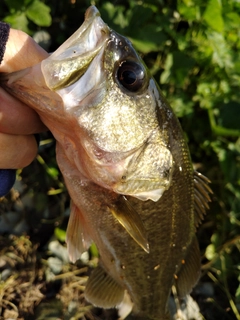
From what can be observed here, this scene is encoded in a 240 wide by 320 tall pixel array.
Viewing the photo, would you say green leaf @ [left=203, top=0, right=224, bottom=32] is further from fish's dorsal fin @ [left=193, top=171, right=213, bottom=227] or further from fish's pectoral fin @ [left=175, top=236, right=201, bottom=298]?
fish's pectoral fin @ [left=175, top=236, right=201, bottom=298]

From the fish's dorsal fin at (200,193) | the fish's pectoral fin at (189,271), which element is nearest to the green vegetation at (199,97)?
the fish's pectoral fin at (189,271)

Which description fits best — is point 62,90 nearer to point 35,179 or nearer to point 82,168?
point 82,168

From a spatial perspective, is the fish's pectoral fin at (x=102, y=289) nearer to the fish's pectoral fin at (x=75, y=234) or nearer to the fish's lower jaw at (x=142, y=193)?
the fish's pectoral fin at (x=75, y=234)

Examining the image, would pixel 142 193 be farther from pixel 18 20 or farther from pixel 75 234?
pixel 18 20

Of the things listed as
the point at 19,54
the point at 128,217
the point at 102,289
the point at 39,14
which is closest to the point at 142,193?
the point at 128,217

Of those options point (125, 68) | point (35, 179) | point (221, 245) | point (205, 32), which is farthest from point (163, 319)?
point (205, 32)

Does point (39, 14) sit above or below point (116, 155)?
above
